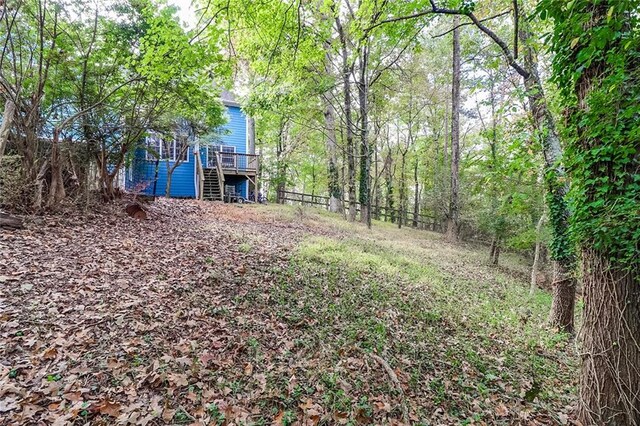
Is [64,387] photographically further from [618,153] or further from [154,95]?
[154,95]

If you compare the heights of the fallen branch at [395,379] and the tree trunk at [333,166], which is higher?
the tree trunk at [333,166]

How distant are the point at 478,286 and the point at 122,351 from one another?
7232 mm

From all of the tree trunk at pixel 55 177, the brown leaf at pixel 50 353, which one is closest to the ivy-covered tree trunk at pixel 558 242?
the brown leaf at pixel 50 353

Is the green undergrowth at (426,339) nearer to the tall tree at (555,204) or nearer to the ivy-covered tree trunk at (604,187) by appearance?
the tall tree at (555,204)

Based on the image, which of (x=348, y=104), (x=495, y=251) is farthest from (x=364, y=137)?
(x=495, y=251)

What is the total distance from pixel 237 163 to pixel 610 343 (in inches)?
646

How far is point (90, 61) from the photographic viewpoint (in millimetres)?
7246

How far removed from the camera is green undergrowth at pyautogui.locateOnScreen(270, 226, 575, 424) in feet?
10.9

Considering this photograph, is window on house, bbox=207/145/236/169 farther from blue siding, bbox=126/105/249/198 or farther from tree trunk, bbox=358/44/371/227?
tree trunk, bbox=358/44/371/227

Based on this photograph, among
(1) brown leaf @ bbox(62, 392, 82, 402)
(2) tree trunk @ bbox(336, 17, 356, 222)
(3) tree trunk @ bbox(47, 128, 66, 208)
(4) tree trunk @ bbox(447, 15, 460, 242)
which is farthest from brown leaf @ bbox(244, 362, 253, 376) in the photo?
(4) tree trunk @ bbox(447, 15, 460, 242)

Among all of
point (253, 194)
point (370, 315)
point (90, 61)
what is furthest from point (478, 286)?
point (253, 194)

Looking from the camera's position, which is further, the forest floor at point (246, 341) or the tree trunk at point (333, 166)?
the tree trunk at point (333, 166)

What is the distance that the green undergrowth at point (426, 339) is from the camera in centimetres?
332

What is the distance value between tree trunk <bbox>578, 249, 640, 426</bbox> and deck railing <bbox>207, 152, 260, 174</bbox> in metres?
15.3
